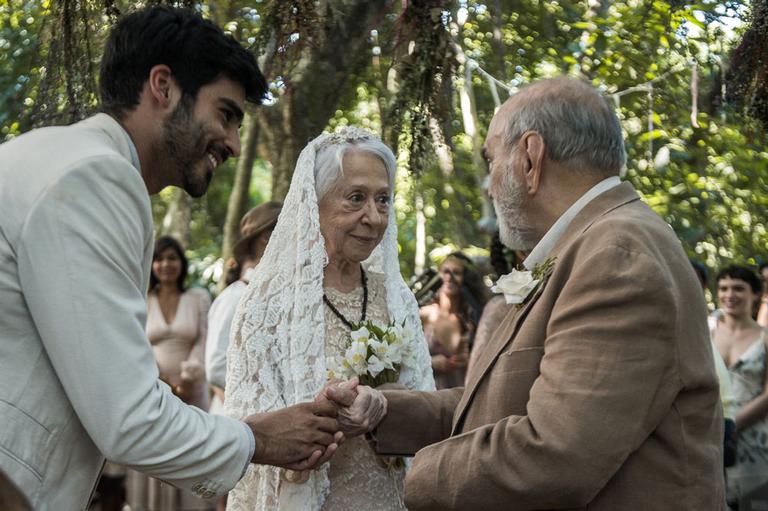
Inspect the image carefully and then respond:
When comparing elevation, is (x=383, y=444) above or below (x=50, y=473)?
below

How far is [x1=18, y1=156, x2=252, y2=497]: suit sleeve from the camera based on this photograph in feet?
7.70

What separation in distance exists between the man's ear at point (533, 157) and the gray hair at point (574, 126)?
2cm

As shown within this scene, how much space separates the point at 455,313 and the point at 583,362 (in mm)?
6052

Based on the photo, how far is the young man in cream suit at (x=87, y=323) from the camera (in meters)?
2.36

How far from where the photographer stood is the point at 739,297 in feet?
24.4

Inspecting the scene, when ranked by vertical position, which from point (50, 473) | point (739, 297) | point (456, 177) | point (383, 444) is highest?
point (50, 473)

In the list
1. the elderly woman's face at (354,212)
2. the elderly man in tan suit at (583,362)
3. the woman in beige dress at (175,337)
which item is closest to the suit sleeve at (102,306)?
the elderly man in tan suit at (583,362)

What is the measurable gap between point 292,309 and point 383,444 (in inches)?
26.3

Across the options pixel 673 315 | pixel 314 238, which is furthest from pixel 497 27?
pixel 673 315

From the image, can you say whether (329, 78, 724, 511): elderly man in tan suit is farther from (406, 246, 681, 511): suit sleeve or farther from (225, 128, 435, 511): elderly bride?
(225, 128, 435, 511): elderly bride

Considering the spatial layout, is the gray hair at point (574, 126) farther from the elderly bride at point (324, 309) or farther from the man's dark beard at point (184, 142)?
the elderly bride at point (324, 309)

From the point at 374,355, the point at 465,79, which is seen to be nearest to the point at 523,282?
the point at 374,355


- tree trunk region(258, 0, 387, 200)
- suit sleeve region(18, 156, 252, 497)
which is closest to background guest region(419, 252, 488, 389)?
tree trunk region(258, 0, 387, 200)

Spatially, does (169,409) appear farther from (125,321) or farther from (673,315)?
(673,315)
